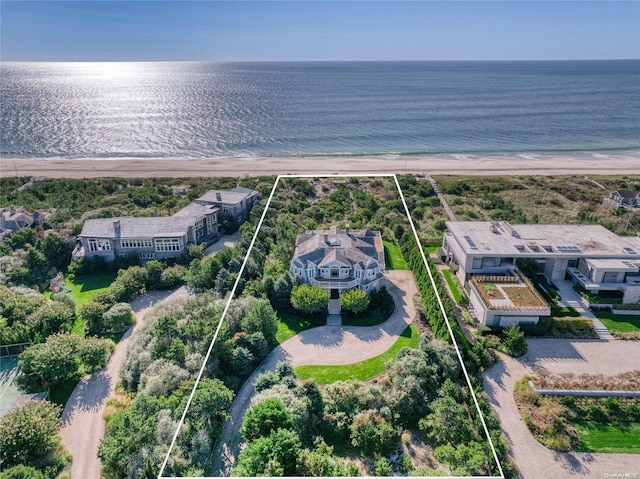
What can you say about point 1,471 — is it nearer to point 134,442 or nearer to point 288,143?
point 134,442

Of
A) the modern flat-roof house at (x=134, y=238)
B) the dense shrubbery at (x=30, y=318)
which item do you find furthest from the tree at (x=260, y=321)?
the modern flat-roof house at (x=134, y=238)

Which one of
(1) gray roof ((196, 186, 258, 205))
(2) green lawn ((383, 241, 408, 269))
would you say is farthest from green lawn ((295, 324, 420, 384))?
(1) gray roof ((196, 186, 258, 205))

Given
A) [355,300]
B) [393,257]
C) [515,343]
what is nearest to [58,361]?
[355,300]

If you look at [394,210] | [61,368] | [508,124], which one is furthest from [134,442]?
[508,124]

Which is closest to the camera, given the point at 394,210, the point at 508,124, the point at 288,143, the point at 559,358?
the point at 559,358

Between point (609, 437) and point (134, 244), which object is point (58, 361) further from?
point (609, 437)

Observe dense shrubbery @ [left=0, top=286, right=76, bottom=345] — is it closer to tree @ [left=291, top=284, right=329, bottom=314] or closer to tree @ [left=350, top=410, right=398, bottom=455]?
tree @ [left=291, top=284, right=329, bottom=314]

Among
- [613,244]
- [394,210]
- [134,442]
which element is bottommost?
[134,442]

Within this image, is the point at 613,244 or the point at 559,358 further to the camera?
the point at 613,244
